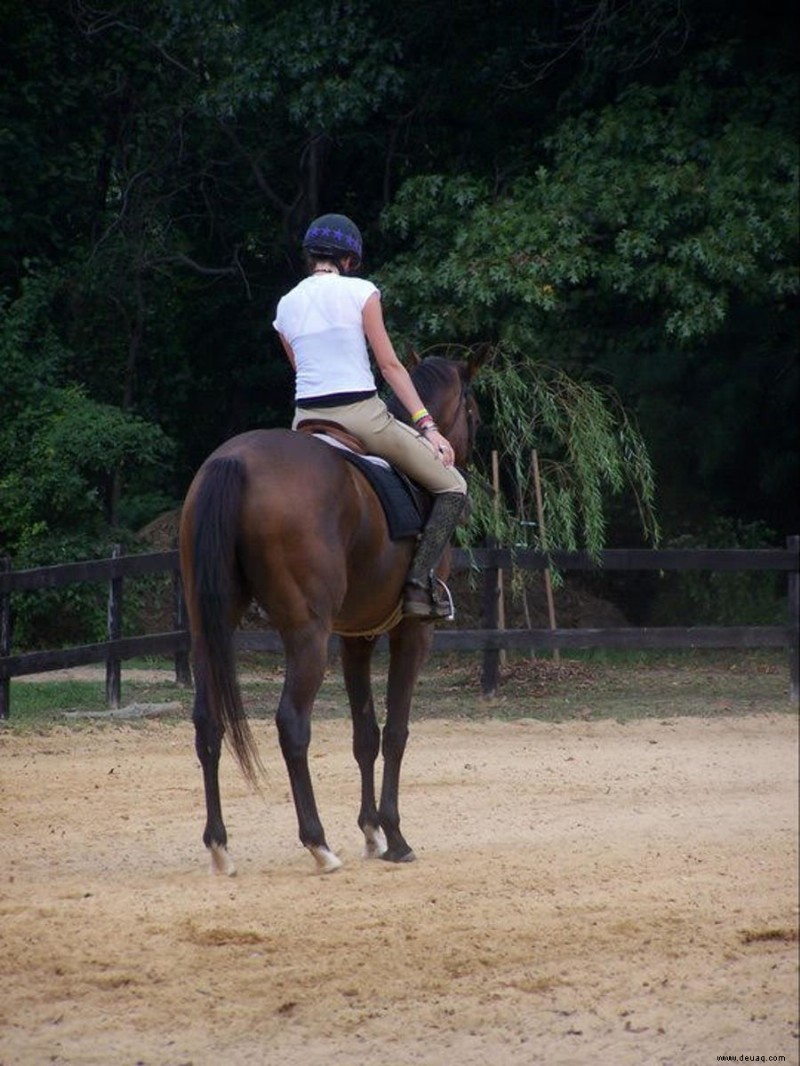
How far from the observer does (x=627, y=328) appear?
54.3 ft

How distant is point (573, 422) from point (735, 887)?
316 inches

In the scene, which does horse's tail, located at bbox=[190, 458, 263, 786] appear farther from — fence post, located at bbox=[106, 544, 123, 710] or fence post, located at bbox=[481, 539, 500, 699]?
fence post, located at bbox=[481, 539, 500, 699]

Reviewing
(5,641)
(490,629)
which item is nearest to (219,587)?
(5,641)

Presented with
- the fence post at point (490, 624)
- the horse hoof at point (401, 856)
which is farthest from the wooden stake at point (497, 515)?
the horse hoof at point (401, 856)

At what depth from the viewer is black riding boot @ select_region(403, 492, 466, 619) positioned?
7.25 metres

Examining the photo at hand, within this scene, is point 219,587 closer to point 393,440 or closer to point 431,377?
point 393,440

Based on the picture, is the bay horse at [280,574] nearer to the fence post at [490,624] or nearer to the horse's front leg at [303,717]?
the horse's front leg at [303,717]

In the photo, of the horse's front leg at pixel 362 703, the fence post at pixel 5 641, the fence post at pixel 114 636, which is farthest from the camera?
the fence post at pixel 114 636

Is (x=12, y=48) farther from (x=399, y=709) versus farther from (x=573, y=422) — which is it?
(x=399, y=709)

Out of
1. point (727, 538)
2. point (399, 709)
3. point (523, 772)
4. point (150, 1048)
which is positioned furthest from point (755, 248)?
point (150, 1048)

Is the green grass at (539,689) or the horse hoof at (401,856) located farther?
the green grass at (539,689)

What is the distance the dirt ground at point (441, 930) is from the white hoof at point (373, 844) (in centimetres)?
13

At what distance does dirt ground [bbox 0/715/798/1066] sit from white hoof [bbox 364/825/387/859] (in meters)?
0.13

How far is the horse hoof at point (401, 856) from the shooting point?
6.95 m
